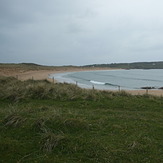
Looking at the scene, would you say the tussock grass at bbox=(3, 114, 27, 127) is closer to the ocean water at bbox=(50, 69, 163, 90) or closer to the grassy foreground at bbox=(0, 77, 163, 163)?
the grassy foreground at bbox=(0, 77, 163, 163)

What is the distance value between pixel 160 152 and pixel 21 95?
908 centimetres

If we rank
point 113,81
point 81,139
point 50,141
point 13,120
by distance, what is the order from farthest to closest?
point 113,81 → point 13,120 → point 81,139 → point 50,141

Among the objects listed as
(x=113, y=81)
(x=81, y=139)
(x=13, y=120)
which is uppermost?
(x=13, y=120)

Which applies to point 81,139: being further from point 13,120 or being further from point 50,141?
point 13,120

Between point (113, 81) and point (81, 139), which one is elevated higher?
point (81, 139)

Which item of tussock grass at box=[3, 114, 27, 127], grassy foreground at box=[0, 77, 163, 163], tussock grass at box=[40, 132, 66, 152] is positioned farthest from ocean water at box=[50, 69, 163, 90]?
tussock grass at box=[40, 132, 66, 152]

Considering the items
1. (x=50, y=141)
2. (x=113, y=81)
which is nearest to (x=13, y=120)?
(x=50, y=141)

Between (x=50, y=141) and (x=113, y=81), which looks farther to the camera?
(x=113, y=81)

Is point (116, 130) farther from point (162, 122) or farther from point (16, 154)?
point (16, 154)

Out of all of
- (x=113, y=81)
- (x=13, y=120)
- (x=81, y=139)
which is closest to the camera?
(x=81, y=139)

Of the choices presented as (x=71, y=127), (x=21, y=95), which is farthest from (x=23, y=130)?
(x=21, y=95)

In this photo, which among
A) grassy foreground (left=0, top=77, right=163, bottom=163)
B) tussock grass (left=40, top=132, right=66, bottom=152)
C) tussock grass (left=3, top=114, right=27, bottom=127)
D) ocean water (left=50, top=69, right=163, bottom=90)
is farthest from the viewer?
ocean water (left=50, top=69, right=163, bottom=90)

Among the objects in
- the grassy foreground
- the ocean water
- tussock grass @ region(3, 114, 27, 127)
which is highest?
tussock grass @ region(3, 114, 27, 127)

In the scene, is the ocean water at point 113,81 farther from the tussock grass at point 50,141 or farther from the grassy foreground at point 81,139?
the tussock grass at point 50,141
